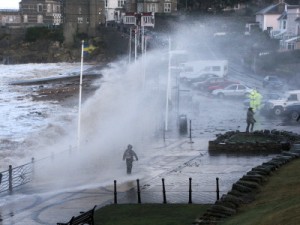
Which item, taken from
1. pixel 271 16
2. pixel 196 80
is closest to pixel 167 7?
pixel 271 16

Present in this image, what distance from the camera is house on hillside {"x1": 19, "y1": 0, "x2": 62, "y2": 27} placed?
179750 millimetres

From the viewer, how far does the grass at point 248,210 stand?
51.1 feet

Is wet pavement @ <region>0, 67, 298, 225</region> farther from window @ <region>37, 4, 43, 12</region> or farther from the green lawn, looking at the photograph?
window @ <region>37, 4, 43, 12</region>

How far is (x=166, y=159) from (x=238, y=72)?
1899 inches

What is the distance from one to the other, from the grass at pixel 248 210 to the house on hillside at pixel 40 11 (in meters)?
161

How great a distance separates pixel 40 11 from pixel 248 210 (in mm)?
168485

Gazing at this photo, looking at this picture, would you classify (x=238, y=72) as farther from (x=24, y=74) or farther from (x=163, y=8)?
(x=163, y=8)

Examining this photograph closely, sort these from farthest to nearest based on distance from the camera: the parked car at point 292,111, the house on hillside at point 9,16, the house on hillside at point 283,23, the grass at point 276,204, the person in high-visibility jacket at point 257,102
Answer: the house on hillside at point 9,16, the house on hillside at point 283,23, the person in high-visibility jacket at point 257,102, the parked car at point 292,111, the grass at point 276,204

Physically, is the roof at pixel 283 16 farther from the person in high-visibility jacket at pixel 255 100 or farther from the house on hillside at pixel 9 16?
the house on hillside at pixel 9 16

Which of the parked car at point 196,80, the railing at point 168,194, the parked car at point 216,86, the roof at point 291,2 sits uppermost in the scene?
the roof at point 291,2

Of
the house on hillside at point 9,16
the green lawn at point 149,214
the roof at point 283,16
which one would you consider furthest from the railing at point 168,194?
the house on hillside at point 9,16

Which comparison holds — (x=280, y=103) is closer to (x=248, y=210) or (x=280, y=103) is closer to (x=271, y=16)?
(x=248, y=210)

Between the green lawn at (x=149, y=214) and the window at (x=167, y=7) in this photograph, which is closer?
the green lawn at (x=149, y=214)

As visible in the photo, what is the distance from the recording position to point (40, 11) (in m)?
182
